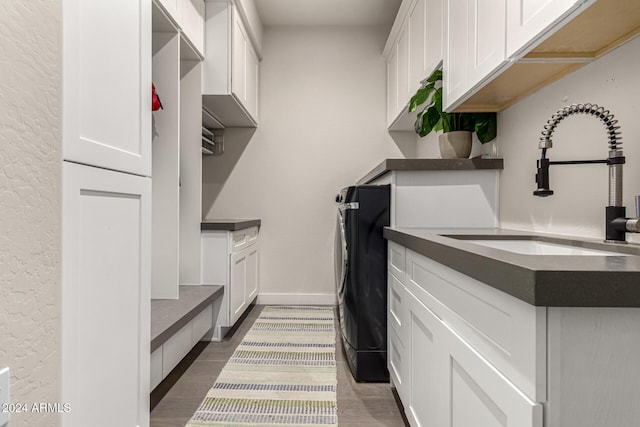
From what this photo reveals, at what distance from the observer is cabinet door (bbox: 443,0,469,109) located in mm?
1735

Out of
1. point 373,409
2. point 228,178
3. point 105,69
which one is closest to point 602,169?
point 373,409

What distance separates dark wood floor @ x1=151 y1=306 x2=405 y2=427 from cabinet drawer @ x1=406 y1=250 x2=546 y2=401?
0.80 meters

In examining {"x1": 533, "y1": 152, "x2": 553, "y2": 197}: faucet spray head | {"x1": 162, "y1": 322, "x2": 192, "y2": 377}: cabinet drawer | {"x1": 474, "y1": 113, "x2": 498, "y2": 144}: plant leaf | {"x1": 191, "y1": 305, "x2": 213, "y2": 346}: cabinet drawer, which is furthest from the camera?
{"x1": 191, "y1": 305, "x2": 213, "y2": 346}: cabinet drawer

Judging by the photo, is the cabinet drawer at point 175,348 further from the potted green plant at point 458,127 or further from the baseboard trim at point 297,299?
the potted green plant at point 458,127

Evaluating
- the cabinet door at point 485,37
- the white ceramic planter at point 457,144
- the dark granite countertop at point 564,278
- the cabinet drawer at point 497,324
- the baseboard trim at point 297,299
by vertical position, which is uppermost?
the cabinet door at point 485,37

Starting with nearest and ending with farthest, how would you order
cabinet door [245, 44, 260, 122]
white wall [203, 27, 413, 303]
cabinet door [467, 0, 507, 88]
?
cabinet door [467, 0, 507, 88]
cabinet door [245, 44, 260, 122]
white wall [203, 27, 413, 303]

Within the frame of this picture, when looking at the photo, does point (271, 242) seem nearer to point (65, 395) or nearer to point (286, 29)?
point (286, 29)

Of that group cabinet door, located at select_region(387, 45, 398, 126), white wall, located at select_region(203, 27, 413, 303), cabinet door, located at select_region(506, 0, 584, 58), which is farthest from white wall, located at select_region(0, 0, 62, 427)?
white wall, located at select_region(203, 27, 413, 303)

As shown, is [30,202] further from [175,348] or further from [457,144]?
[457,144]

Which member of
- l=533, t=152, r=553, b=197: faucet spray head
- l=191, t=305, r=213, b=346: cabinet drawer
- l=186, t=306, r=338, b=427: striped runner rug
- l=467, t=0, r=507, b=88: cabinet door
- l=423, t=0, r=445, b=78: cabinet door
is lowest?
l=186, t=306, r=338, b=427: striped runner rug

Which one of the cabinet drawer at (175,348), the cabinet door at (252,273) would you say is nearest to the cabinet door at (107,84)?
the cabinet drawer at (175,348)

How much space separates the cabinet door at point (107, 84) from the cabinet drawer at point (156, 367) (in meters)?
0.94

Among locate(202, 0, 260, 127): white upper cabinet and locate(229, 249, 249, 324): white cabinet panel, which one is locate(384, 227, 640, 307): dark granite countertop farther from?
locate(202, 0, 260, 127): white upper cabinet

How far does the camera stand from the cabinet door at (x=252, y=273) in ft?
11.0
